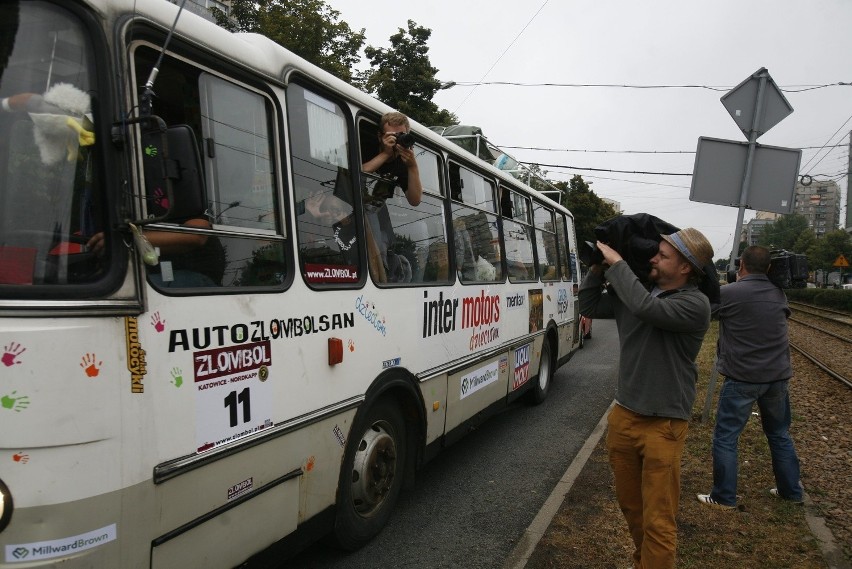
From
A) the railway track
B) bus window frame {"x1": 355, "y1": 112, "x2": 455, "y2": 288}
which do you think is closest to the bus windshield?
bus window frame {"x1": 355, "y1": 112, "x2": 455, "y2": 288}

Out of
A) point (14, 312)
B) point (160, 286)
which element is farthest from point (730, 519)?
point (14, 312)

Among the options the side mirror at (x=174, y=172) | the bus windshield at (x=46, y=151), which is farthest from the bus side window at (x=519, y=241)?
the bus windshield at (x=46, y=151)

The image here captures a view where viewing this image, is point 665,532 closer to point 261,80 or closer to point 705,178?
point 261,80

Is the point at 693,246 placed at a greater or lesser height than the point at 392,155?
lesser

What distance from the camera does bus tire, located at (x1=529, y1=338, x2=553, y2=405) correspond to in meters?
8.31

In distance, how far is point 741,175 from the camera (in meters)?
6.02

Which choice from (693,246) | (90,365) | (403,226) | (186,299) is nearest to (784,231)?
(403,226)

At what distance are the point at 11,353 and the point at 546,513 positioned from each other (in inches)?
146

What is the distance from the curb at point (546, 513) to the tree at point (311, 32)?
1459 cm

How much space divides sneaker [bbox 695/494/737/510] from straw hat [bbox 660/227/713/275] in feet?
7.58

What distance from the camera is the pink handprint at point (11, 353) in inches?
75.6

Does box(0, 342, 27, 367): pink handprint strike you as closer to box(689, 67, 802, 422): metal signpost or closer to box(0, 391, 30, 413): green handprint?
box(0, 391, 30, 413): green handprint

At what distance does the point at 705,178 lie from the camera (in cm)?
609

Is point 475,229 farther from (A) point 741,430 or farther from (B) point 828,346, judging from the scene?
(B) point 828,346
